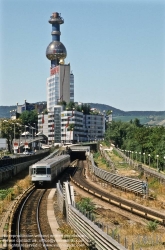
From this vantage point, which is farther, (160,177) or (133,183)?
(160,177)

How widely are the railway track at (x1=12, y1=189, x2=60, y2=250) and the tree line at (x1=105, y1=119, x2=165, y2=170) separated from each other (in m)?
35.4

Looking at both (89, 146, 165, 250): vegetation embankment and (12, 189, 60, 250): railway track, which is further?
(12, 189, 60, 250): railway track

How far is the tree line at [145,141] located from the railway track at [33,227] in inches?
1395

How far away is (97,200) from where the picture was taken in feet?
148

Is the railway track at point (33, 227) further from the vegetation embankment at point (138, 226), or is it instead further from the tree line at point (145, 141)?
the tree line at point (145, 141)

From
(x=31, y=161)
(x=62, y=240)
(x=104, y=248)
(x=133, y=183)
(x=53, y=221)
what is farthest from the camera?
(x=31, y=161)

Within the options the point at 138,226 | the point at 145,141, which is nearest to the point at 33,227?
the point at 138,226

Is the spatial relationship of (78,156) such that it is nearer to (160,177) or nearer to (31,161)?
(31,161)

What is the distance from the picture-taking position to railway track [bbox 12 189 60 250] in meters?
24.6

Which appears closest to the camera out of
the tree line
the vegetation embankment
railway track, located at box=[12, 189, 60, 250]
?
the vegetation embankment

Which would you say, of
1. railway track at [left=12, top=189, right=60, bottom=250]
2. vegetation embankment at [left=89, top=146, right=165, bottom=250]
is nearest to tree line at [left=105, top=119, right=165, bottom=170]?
vegetation embankment at [left=89, top=146, right=165, bottom=250]

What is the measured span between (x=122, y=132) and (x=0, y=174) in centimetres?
13075

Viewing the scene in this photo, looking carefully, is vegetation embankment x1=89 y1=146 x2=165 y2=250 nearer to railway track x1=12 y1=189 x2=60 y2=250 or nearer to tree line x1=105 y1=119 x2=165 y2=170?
railway track x1=12 y1=189 x2=60 y2=250

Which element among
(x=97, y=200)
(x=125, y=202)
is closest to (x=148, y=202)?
(x=125, y=202)
